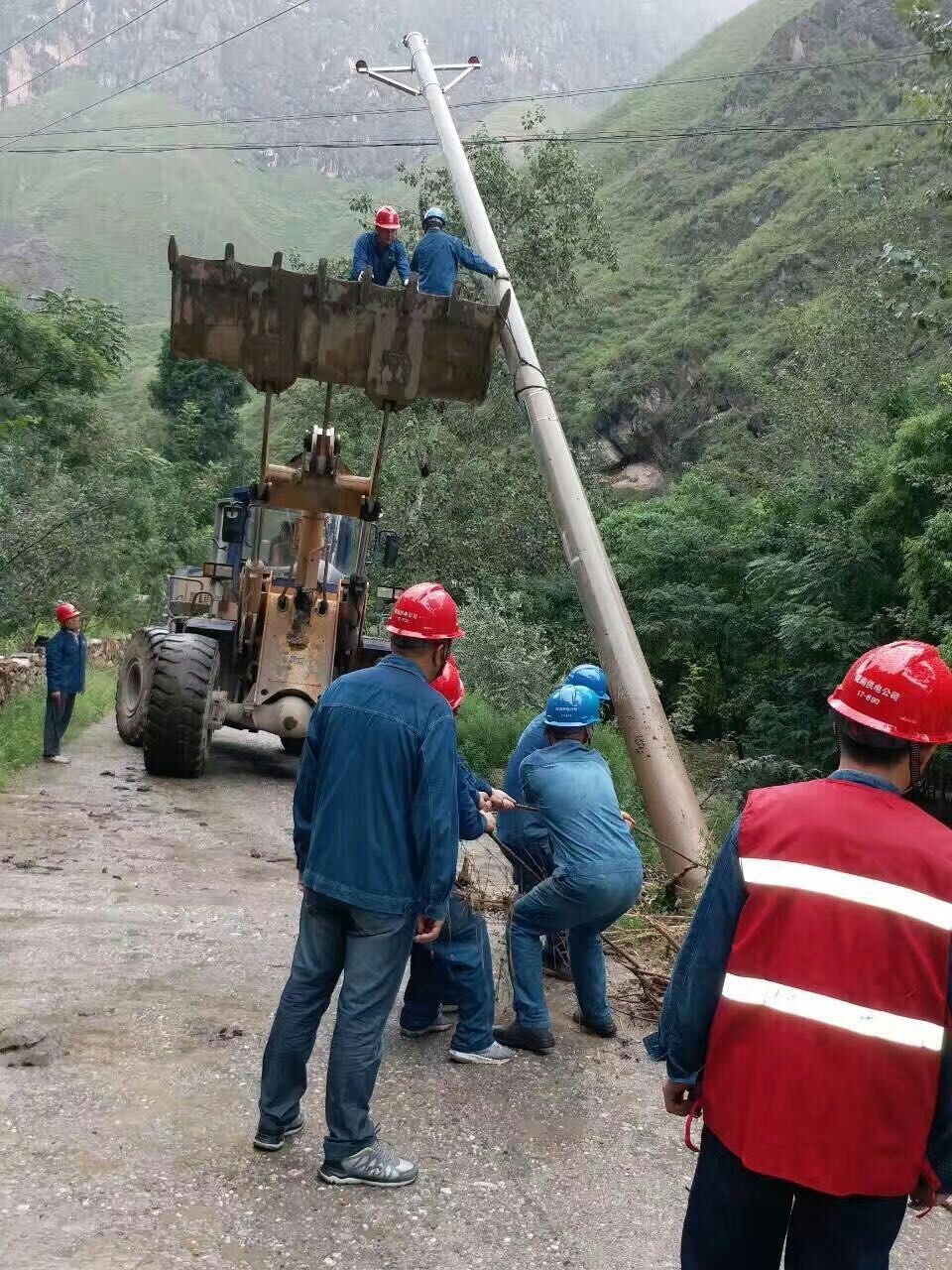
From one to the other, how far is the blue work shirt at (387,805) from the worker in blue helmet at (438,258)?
20.1 feet

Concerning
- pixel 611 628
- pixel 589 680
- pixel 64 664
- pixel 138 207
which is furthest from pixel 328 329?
pixel 138 207

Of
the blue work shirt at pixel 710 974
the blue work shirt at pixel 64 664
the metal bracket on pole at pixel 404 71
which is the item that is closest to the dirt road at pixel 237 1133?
the blue work shirt at pixel 710 974

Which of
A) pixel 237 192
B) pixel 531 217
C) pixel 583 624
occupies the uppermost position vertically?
pixel 237 192

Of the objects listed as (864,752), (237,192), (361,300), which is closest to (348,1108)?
(864,752)

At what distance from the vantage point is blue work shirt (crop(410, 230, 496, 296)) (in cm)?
942

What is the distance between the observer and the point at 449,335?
9.14 meters

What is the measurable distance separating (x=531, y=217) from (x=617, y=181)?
54.3m

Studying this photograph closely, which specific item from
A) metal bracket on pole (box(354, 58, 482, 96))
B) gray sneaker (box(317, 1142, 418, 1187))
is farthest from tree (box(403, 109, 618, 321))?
gray sneaker (box(317, 1142, 418, 1187))

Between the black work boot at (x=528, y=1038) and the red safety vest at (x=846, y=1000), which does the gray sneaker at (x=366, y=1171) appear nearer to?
the black work boot at (x=528, y=1038)

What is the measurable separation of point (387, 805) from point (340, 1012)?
2.31ft

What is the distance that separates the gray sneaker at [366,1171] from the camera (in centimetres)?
387

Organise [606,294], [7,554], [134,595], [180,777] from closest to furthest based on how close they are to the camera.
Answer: [180,777] < [7,554] < [134,595] < [606,294]

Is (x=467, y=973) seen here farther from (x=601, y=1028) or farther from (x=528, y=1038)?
(x=601, y=1028)

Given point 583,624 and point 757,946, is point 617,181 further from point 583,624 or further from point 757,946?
point 757,946
